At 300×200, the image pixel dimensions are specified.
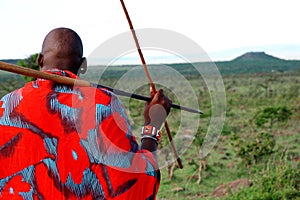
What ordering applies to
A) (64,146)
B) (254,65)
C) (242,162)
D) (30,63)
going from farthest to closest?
(254,65) < (30,63) < (242,162) < (64,146)

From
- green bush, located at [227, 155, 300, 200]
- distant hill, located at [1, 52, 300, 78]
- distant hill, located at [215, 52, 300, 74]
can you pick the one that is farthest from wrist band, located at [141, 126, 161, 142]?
distant hill, located at [215, 52, 300, 74]

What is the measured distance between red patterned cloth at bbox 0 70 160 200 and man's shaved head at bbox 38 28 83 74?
0.48ft

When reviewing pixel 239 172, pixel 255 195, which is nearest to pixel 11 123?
pixel 255 195

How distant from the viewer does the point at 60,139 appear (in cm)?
185

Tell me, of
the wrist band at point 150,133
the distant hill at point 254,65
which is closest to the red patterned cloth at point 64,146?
the wrist band at point 150,133

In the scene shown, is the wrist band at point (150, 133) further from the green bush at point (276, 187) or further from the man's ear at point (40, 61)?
the green bush at point (276, 187)

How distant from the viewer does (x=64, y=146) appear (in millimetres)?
1850

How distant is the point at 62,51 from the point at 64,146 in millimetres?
394

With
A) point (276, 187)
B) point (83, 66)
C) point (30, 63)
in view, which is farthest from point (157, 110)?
point (30, 63)

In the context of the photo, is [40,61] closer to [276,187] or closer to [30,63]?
[276,187]

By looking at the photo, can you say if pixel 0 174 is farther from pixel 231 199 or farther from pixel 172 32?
pixel 231 199

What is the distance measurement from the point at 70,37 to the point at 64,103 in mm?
308

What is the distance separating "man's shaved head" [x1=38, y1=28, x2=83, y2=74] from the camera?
1992 millimetres

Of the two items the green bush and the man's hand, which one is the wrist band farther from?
the green bush
